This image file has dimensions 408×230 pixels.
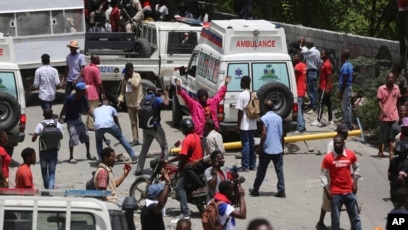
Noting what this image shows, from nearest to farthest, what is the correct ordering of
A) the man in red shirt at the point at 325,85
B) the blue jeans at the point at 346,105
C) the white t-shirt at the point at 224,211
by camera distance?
the white t-shirt at the point at 224,211 < the blue jeans at the point at 346,105 < the man in red shirt at the point at 325,85

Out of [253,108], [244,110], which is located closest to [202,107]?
[244,110]

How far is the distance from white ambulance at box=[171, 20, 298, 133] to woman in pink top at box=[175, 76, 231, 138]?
42.8 inches

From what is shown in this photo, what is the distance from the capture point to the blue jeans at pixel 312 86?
24641 millimetres

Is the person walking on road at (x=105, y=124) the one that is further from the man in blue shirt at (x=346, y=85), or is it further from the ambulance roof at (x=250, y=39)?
the man in blue shirt at (x=346, y=85)

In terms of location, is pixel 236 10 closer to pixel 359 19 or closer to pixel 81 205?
pixel 359 19

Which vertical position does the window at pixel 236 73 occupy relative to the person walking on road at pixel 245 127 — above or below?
above

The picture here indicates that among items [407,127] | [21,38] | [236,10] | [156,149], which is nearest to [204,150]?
[407,127]

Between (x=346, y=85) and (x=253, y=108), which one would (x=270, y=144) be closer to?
(x=253, y=108)

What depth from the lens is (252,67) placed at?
68.3ft

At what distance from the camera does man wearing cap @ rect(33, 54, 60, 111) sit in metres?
22.0

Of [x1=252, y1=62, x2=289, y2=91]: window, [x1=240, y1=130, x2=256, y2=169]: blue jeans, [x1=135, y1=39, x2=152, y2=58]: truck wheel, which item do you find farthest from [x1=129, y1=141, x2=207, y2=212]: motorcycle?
[x1=135, y1=39, x2=152, y2=58]: truck wheel

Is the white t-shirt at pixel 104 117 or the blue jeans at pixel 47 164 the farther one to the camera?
the white t-shirt at pixel 104 117

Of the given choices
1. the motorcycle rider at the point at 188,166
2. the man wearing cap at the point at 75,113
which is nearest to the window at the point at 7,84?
the man wearing cap at the point at 75,113

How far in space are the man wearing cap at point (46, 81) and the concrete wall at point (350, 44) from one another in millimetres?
7503
